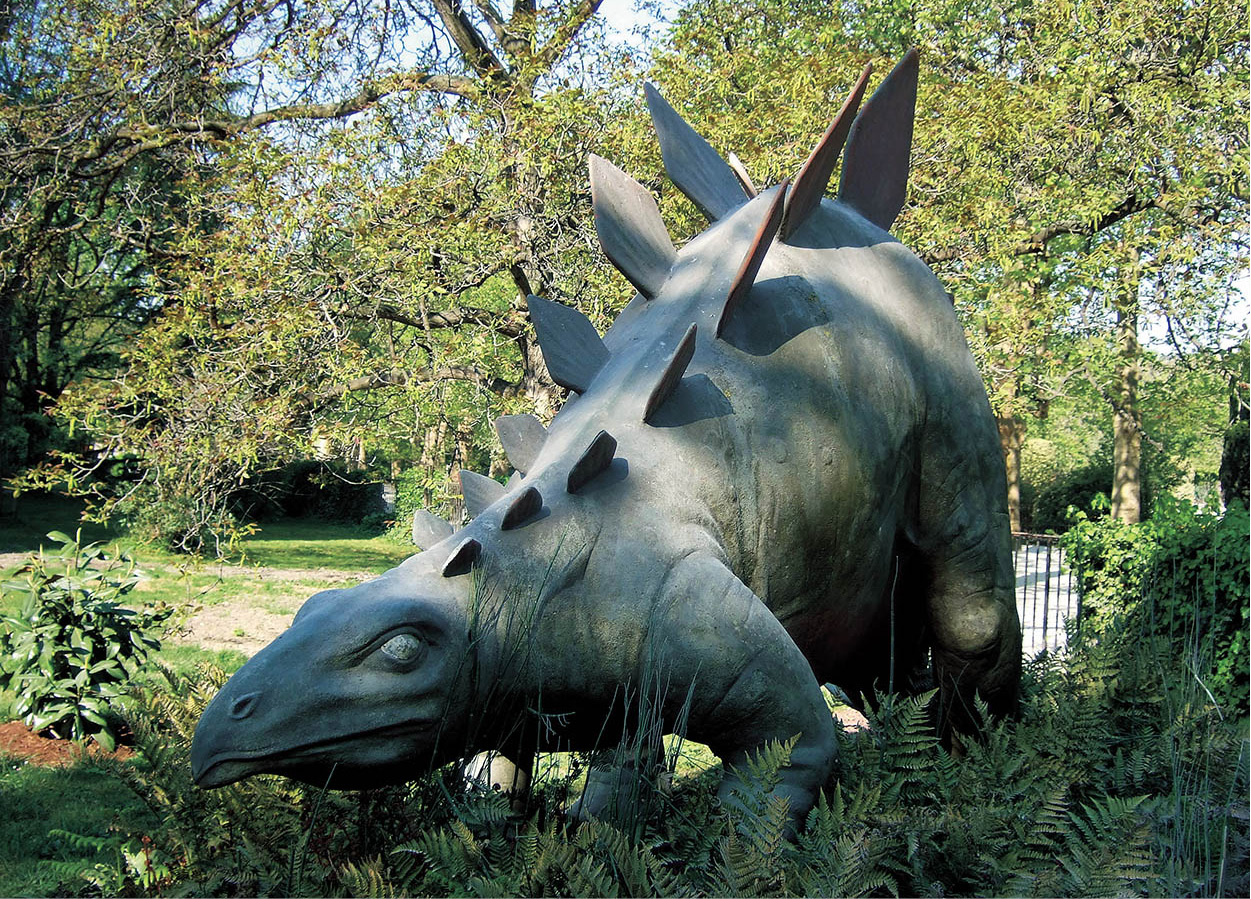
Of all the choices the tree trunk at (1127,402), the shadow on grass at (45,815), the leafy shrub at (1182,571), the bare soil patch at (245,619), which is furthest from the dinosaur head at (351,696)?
the tree trunk at (1127,402)

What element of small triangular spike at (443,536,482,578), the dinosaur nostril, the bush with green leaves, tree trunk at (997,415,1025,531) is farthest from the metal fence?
the dinosaur nostril

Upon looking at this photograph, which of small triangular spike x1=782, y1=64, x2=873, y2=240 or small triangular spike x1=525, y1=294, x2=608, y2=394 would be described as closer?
small triangular spike x1=525, y1=294, x2=608, y2=394

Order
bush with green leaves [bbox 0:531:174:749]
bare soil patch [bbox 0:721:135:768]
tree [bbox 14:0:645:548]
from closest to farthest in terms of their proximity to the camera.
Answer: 1. bare soil patch [bbox 0:721:135:768]
2. bush with green leaves [bbox 0:531:174:749]
3. tree [bbox 14:0:645:548]

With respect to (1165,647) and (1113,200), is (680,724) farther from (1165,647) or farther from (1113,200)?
(1113,200)

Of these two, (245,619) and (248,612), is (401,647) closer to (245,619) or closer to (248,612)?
(245,619)

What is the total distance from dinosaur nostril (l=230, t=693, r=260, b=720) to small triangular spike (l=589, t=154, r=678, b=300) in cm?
148

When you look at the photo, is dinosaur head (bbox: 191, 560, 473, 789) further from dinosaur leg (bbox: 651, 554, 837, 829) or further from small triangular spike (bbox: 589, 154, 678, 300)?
small triangular spike (bbox: 589, 154, 678, 300)

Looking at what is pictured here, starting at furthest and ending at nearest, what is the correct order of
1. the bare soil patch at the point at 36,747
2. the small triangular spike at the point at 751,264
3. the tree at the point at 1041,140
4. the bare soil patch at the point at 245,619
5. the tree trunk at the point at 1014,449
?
1. the tree trunk at the point at 1014,449
2. the bare soil patch at the point at 245,619
3. the tree at the point at 1041,140
4. the bare soil patch at the point at 36,747
5. the small triangular spike at the point at 751,264

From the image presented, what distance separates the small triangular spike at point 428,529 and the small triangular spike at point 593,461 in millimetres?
457

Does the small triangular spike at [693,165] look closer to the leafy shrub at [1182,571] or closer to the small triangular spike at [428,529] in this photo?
the small triangular spike at [428,529]

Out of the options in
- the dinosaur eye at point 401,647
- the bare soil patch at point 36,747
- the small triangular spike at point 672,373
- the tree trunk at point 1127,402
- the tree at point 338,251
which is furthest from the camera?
the tree trunk at point 1127,402

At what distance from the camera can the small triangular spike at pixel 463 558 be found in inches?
87.7

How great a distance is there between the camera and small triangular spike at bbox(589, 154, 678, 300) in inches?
116

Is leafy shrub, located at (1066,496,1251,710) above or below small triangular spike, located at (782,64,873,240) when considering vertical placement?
below
